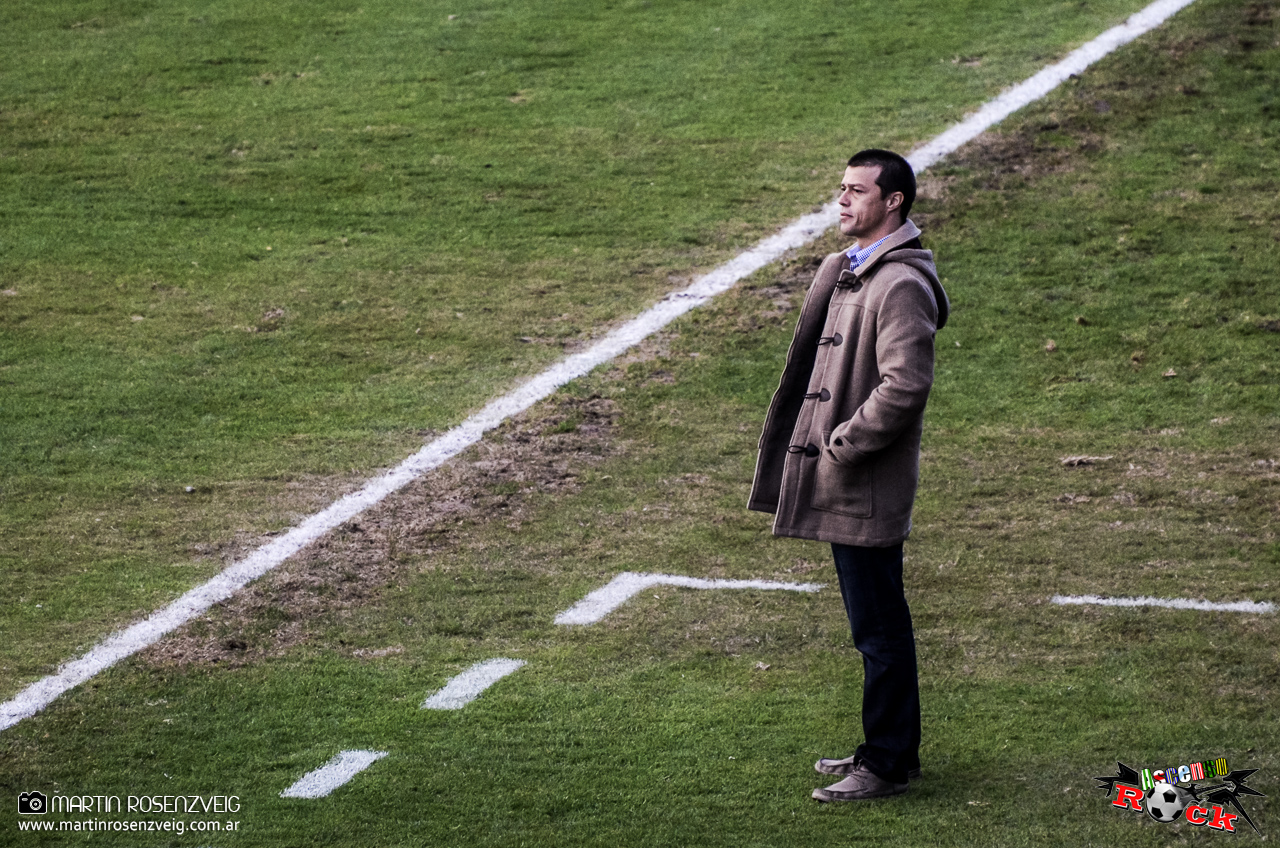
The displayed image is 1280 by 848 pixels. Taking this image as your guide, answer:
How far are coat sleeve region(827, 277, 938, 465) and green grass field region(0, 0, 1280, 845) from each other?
1.19 m

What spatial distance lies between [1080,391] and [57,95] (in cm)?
1086

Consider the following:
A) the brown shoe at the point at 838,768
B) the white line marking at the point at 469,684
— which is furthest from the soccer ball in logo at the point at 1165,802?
the white line marking at the point at 469,684

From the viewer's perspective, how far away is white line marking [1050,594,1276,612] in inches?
255

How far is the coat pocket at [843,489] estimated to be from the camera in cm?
467

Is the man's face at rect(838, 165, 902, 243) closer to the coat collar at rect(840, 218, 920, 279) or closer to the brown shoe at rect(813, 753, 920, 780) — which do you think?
the coat collar at rect(840, 218, 920, 279)

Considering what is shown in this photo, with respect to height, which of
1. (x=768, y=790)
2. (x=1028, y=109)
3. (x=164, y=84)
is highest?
(x=164, y=84)

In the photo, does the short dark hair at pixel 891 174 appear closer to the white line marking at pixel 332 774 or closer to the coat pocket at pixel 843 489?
the coat pocket at pixel 843 489

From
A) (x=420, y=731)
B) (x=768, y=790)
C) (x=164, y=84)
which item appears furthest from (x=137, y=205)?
(x=768, y=790)

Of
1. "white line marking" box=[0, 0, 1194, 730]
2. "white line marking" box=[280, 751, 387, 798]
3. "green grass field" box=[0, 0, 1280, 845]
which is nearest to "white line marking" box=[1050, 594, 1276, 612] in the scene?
"green grass field" box=[0, 0, 1280, 845]

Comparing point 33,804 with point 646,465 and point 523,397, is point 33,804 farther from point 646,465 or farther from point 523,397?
point 523,397

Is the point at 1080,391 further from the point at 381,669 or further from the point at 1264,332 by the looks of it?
the point at 381,669

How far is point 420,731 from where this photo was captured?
214 inches

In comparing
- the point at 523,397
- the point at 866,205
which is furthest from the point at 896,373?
the point at 523,397

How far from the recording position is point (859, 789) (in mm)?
4793
